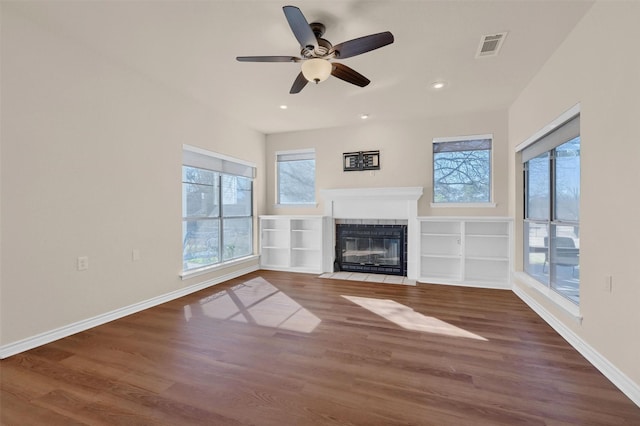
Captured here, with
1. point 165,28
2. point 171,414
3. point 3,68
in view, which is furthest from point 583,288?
point 3,68

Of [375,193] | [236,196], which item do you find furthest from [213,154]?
[375,193]

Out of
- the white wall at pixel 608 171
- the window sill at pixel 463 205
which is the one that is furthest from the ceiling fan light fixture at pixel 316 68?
the window sill at pixel 463 205

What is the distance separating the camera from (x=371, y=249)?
205 inches

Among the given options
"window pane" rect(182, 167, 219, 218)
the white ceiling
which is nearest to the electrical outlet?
"window pane" rect(182, 167, 219, 218)

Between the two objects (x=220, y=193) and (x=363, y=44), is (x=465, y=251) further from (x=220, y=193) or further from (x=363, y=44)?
A: (x=220, y=193)

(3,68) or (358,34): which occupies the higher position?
(358,34)

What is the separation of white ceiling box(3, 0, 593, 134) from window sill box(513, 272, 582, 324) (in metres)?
2.38

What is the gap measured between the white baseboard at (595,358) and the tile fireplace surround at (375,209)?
1.86m

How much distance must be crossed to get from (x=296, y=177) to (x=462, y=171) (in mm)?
2977

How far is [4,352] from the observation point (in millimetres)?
2217

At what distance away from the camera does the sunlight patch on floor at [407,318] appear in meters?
2.70

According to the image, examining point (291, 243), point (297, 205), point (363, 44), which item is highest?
point (363, 44)

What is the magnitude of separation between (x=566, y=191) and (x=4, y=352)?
5.03 metres

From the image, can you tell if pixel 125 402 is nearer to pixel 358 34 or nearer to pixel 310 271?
pixel 358 34
